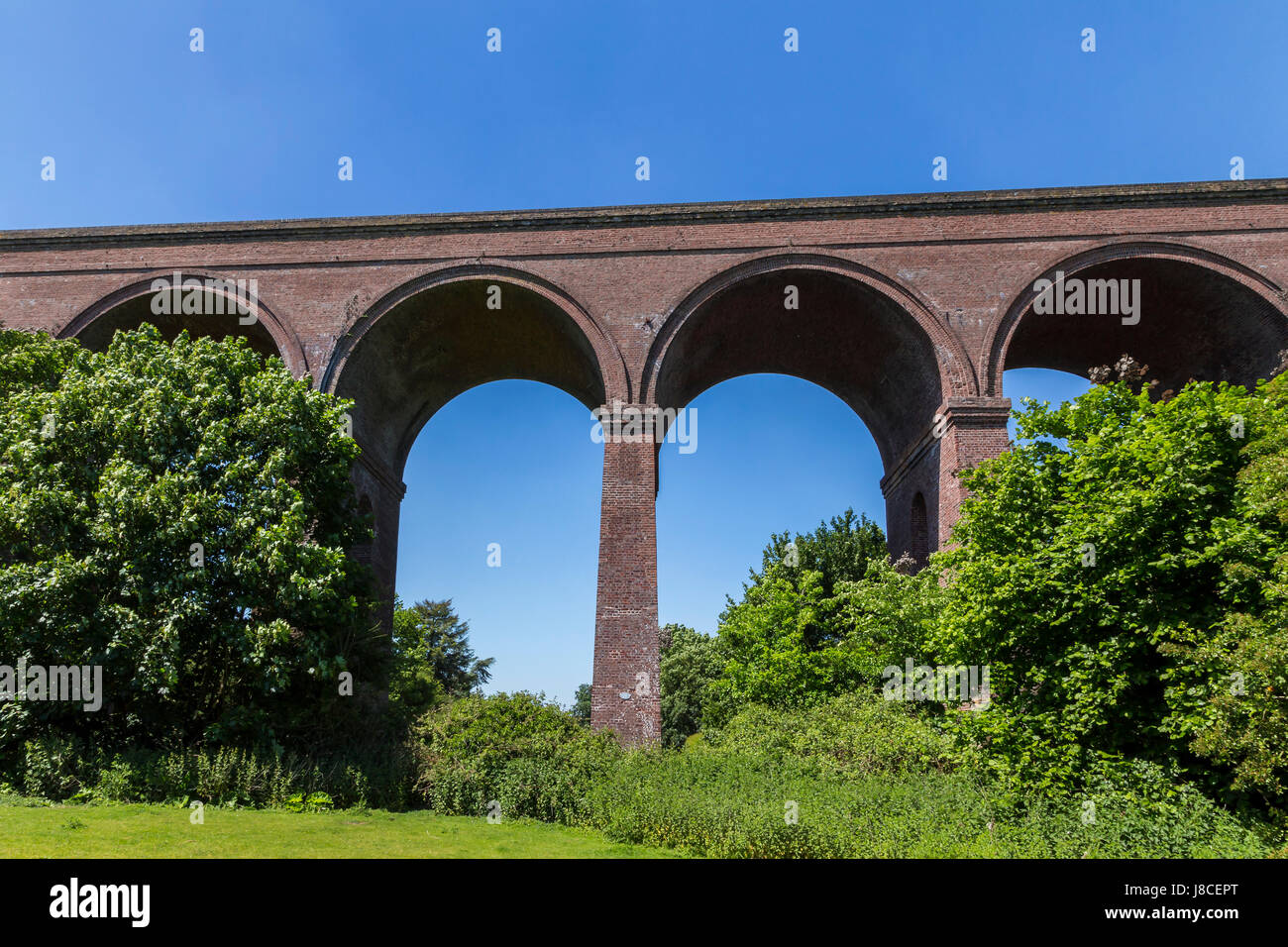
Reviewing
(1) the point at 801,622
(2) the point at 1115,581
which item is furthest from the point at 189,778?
(1) the point at 801,622

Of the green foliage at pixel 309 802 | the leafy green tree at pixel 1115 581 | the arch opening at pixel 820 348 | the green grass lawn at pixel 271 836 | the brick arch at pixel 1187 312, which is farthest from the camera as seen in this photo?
the arch opening at pixel 820 348

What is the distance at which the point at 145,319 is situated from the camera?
60.0ft

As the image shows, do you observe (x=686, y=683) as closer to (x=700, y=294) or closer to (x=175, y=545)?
(x=700, y=294)

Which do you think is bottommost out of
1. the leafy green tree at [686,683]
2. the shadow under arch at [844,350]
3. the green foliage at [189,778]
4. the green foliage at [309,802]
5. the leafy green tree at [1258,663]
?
the leafy green tree at [686,683]

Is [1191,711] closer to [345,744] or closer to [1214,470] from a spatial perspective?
[1214,470]

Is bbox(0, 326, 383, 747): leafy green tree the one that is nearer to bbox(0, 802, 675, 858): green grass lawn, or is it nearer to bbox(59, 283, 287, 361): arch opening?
bbox(0, 802, 675, 858): green grass lawn

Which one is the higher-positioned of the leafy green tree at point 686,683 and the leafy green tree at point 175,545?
the leafy green tree at point 175,545

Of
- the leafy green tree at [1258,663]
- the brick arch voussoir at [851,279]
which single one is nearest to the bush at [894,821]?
the leafy green tree at [1258,663]

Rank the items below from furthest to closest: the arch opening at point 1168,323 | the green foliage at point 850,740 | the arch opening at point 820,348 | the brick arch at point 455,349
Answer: the brick arch at point 455,349 → the arch opening at point 820,348 → the arch opening at point 1168,323 → the green foliage at point 850,740

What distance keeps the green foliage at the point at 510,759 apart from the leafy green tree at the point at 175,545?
178cm

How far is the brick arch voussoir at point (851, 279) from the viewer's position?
16.2 metres

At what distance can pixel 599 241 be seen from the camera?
17.6 metres

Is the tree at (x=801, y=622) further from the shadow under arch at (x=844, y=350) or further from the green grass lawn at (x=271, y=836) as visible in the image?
the green grass lawn at (x=271, y=836)
